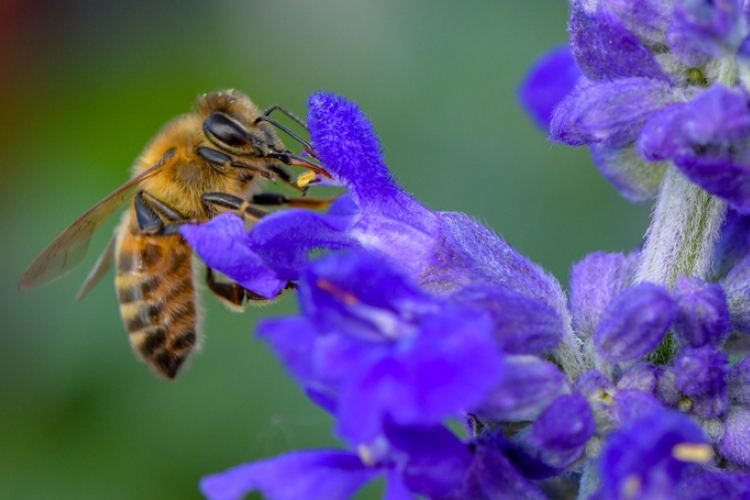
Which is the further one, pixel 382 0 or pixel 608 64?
pixel 382 0

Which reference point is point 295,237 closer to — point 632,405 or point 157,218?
point 632,405

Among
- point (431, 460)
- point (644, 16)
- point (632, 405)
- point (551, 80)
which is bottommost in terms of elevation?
point (431, 460)

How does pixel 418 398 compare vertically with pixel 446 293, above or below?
below

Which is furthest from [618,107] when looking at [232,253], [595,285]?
[232,253]

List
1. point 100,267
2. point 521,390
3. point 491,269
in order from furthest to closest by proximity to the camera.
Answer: point 100,267 < point 491,269 < point 521,390

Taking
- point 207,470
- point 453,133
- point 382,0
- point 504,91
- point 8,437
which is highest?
point 382,0

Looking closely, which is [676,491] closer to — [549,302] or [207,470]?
[549,302]

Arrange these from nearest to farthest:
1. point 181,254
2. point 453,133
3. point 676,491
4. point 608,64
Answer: point 676,491 → point 608,64 → point 181,254 → point 453,133

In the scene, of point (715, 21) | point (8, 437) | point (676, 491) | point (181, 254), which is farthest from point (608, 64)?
point (8, 437)
